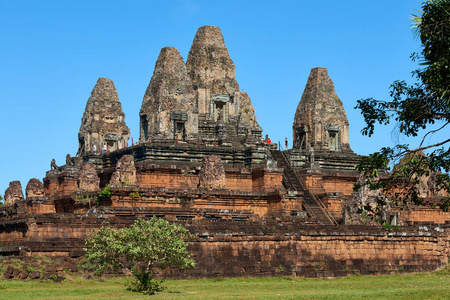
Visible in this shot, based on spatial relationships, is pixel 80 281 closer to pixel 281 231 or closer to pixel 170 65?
pixel 281 231

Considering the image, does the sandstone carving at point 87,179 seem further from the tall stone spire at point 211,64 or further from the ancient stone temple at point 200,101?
the tall stone spire at point 211,64

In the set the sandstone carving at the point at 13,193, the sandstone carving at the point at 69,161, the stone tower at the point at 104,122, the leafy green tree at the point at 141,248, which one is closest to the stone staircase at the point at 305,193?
the stone tower at the point at 104,122

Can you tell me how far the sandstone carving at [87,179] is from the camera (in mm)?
42094

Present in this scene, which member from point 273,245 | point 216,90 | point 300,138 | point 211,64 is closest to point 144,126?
point 216,90

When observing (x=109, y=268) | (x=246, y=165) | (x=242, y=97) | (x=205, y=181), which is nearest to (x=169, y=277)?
(x=109, y=268)

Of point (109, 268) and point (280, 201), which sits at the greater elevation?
point (280, 201)

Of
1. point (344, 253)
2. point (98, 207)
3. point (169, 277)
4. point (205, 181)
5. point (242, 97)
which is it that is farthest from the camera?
point (242, 97)

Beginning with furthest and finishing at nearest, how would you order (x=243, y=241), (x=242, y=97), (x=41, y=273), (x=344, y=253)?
(x=242, y=97) → (x=344, y=253) → (x=243, y=241) → (x=41, y=273)

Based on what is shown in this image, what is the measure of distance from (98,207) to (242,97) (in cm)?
1592

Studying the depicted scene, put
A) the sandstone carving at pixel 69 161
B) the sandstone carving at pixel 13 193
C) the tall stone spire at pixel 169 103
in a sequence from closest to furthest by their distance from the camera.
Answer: the tall stone spire at pixel 169 103
the sandstone carving at pixel 13 193
the sandstone carving at pixel 69 161

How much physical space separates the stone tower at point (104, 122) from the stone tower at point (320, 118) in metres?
10.6

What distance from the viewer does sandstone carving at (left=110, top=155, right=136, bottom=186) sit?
40250mm

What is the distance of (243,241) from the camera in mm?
32562

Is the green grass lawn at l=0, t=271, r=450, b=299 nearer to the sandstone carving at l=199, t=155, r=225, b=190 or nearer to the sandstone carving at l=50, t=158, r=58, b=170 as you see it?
the sandstone carving at l=199, t=155, r=225, b=190
